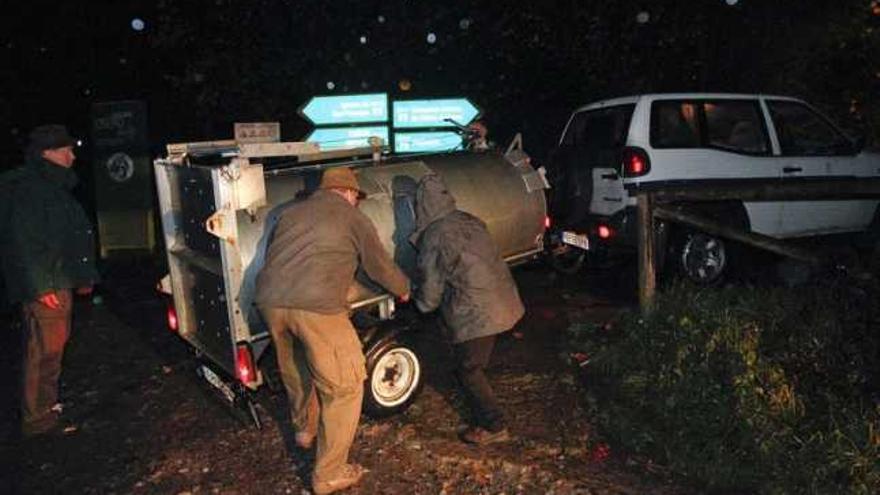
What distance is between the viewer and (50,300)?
17.0ft

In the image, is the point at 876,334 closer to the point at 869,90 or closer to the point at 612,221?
the point at 612,221

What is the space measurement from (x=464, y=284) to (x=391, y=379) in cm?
103

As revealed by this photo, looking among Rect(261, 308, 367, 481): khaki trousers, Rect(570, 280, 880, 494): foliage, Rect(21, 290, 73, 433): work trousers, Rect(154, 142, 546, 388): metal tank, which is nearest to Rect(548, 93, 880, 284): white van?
Rect(154, 142, 546, 388): metal tank

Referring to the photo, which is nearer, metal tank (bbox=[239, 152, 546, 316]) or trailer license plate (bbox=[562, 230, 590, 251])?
metal tank (bbox=[239, 152, 546, 316])

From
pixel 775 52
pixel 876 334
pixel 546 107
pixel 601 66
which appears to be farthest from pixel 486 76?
pixel 876 334

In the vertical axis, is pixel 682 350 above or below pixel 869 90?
below

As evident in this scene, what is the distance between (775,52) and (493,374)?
923cm

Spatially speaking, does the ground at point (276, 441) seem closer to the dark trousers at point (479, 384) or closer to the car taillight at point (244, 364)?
the dark trousers at point (479, 384)

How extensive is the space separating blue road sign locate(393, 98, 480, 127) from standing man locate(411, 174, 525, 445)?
6314 millimetres

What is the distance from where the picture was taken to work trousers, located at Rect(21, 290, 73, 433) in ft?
17.2

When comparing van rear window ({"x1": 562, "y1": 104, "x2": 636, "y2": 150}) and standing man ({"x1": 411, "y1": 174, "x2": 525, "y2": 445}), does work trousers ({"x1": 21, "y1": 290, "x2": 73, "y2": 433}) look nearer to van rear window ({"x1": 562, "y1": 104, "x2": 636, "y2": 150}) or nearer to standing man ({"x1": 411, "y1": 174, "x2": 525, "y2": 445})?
standing man ({"x1": 411, "y1": 174, "x2": 525, "y2": 445})

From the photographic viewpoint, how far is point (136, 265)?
11.1m

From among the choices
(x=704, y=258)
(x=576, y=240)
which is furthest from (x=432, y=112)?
(x=704, y=258)

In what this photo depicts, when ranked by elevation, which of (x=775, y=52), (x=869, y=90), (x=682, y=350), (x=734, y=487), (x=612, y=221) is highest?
(x=775, y=52)
